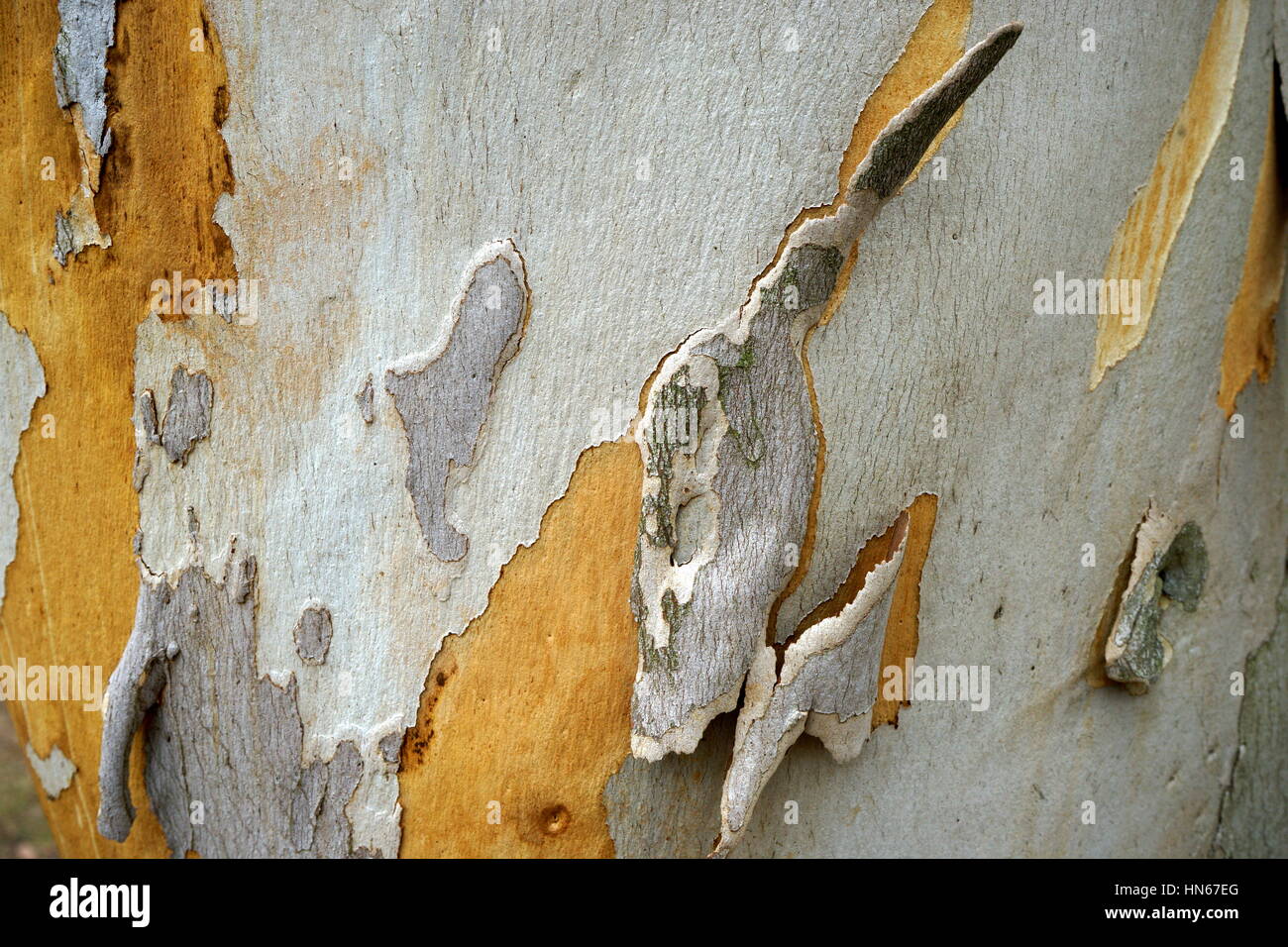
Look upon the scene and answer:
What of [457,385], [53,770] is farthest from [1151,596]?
[53,770]

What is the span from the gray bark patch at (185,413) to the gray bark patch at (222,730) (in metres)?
0.14

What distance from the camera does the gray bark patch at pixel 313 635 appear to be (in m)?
1.06

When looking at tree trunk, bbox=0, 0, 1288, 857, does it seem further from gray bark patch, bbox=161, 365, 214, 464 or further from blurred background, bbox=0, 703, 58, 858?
Answer: blurred background, bbox=0, 703, 58, 858

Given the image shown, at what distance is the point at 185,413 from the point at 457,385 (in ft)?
1.12

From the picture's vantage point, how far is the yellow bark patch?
1.11 m

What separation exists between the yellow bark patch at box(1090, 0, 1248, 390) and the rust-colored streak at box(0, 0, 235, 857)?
1.02m

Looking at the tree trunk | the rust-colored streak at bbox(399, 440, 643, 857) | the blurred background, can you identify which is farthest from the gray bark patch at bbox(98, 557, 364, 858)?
the blurred background

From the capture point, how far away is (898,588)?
1.08 metres

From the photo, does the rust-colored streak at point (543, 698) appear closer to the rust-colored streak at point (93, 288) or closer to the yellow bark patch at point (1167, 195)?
the rust-colored streak at point (93, 288)

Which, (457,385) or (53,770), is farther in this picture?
(53,770)

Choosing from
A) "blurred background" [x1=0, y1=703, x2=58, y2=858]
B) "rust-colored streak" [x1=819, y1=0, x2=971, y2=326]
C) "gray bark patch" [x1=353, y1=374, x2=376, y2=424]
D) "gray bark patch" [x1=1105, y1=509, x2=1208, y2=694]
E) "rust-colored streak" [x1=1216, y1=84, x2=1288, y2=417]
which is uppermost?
"rust-colored streak" [x1=819, y1=0, x2=971, y2=326]

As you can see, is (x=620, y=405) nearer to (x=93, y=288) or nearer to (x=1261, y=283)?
(x=93, y=288)

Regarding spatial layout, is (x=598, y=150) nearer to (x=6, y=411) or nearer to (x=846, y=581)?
(x=846, y=581)
